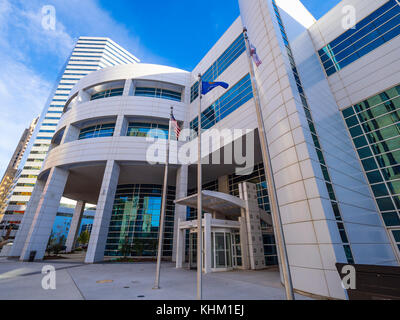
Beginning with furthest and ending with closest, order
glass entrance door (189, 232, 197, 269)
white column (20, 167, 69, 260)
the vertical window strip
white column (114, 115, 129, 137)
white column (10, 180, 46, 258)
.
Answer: white column (114, 115, 129, 137), white column (10, 180, 46, 258), white column (20, 167, 69, 260), glass entrance door (189, 232, 197, 269), the vertical window strip

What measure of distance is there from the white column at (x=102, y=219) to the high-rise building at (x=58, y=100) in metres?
67.6

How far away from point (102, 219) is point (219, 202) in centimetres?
1332

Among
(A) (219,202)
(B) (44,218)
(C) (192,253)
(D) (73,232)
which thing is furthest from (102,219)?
(D) (73,232)

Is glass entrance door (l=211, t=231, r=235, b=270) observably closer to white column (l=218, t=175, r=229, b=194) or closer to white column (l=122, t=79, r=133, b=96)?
white column (l=218, t=175, r=229, b=194)

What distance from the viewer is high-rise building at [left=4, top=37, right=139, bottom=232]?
6956 centimetres

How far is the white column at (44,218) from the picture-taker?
71.1 ft

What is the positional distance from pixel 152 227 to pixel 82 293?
21753 mm

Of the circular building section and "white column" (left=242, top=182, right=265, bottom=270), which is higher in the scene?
the circular building section

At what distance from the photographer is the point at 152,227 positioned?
2866 centimetres

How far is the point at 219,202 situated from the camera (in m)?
17.7

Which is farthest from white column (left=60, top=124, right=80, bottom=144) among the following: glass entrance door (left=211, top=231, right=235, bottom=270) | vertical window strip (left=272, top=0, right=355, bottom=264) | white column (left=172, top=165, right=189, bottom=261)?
vertical window strip (left=272, top=0, right=355, bottom=264)

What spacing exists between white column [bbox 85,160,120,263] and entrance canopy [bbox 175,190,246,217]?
9.46 metres
